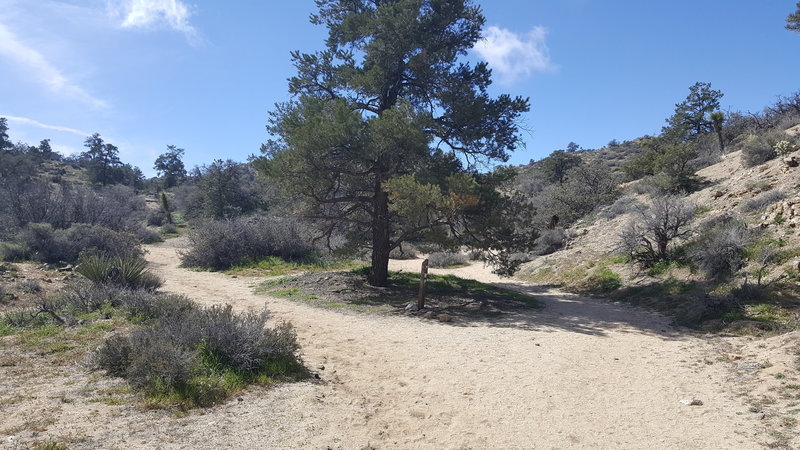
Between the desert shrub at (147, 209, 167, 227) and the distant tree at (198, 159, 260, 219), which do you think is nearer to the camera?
the distant tree at (198, 159, 260, 219)

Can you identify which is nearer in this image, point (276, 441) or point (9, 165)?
point (276, 441)

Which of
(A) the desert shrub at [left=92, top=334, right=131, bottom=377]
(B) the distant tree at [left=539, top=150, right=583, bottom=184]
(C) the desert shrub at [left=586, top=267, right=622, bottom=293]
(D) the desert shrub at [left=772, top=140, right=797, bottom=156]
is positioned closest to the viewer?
(A) the desert shrub at [left=92, top=334, right=131, bottom=377]

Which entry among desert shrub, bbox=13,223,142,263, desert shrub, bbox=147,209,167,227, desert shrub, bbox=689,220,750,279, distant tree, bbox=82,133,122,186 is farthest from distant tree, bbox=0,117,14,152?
desert shrub, bbox=689,220,750,279

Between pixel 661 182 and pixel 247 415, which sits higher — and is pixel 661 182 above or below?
above

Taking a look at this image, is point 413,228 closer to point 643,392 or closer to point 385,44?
point 385,44

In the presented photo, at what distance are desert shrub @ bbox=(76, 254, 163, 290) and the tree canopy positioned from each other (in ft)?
14.3

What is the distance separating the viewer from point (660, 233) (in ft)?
43.5

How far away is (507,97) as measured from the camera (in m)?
13.1

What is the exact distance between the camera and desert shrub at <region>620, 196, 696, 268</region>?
1328 centimetres

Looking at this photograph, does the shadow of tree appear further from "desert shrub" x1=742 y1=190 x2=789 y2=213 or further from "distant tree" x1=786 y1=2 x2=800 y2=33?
"distant tree" x1=786 y1=2 x2=800 y2=33

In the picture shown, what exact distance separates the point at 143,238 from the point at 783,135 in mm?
34339

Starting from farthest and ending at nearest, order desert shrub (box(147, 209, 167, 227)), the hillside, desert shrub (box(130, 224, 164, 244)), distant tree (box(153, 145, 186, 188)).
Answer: distant tree (box(153, 145, 186, 188)), desert shrub (box(147, 209, 167, 227)), desert shrub (box(130, 224, 164, 244)), the hillside

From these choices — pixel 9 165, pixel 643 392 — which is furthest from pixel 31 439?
pixel 9 165

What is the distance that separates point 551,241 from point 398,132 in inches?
522
